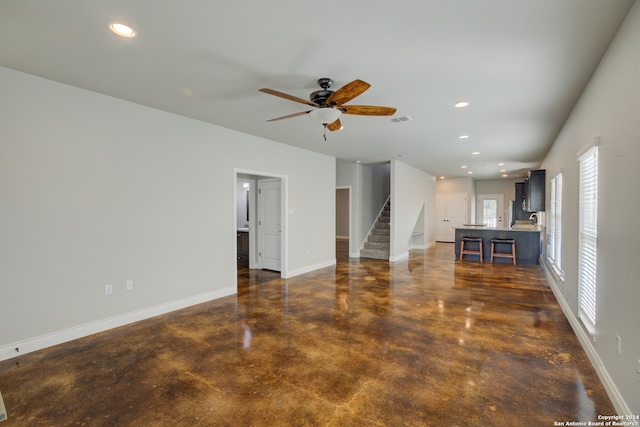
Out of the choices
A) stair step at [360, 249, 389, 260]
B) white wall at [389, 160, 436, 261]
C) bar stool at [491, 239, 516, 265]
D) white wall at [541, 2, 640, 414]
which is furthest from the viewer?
stair step at [360, 249, 389, 260]

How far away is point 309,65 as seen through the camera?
2.76 meters

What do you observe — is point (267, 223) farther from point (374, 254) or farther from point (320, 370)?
point (320, 370)

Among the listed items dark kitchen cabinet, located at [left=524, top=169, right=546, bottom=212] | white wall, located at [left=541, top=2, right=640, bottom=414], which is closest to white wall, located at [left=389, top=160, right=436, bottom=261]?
dark kitchen cabinet, located at [left=524, top=169, right=546, bottom=212]

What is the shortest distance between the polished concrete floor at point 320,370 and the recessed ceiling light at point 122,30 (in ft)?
9.03

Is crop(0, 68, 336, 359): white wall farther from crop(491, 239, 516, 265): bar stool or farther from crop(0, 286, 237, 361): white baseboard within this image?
crop(491, 239, 516, 265): bar stool

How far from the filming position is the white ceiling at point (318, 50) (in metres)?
2.02

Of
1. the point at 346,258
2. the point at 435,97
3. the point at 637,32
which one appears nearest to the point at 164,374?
the point at 435,97

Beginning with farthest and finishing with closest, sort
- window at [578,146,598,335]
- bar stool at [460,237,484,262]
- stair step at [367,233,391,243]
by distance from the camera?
stair step at [367,233,391,243] < bar stool at [460,237,484,262] < window at [578,146,598,335]

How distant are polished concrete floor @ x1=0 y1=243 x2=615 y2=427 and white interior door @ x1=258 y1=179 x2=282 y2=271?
2.13 m

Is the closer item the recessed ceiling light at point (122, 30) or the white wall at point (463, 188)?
the recessed ceiling light at point (122, 30)

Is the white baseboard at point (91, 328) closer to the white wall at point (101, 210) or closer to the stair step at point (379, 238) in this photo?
the white wall at point (101, 210)

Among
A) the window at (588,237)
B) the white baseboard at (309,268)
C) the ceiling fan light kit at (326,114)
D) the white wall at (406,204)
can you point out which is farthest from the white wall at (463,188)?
the ceiling fan light kit at (326,114)

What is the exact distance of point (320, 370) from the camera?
2707 millimetres

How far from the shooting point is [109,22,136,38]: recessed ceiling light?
2.20 metres
